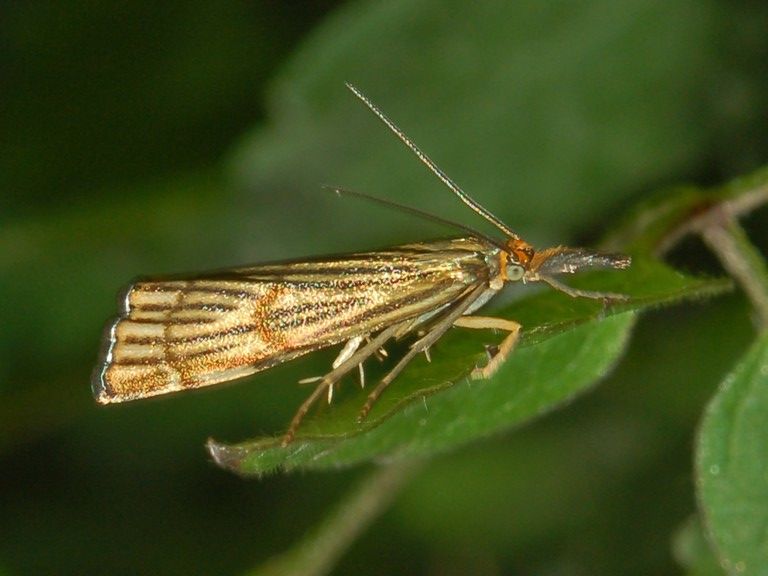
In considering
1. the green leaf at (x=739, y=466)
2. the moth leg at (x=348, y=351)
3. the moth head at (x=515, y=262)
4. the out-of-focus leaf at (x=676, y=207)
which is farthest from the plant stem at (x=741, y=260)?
the moth leg at (x=348, y=351)

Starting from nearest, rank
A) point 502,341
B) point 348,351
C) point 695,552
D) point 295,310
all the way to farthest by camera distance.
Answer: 1. point 502,341
2. point 295,310
3. point 348,351
4. point 695,552

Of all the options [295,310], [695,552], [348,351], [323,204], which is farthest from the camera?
[323,204]

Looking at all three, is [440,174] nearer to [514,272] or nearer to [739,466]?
[514,272]

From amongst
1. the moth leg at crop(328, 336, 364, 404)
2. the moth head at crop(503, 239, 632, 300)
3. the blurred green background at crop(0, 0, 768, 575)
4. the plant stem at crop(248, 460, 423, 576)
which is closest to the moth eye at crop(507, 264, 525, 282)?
the moth head at crop(503, 239, 632, 300)

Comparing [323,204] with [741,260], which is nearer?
[741,260]

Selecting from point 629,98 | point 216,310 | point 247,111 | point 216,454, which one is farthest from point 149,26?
point 216,454

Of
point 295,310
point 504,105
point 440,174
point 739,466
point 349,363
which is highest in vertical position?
point 504,105

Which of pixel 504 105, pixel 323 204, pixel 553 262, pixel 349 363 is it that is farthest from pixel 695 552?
pixel 323 204

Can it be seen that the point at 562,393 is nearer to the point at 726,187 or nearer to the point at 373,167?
the point at 726,187

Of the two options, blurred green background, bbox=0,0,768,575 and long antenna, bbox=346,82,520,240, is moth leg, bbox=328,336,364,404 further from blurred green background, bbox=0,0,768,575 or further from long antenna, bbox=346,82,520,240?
blurred green background, bbox=0,0,768,575
